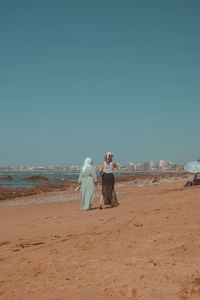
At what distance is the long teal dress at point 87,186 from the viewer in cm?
1040

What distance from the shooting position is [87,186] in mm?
10609

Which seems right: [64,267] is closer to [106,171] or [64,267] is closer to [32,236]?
[32,236]

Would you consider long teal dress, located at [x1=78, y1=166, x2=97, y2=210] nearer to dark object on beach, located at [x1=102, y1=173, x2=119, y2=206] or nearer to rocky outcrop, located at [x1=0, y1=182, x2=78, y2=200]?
dark object on beach, located at [x1=102, y1=173, x2=119, y2=206]

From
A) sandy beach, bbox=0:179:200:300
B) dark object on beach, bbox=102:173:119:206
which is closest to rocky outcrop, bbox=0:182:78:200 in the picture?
dark object on beach, bbox=102:173:119:206

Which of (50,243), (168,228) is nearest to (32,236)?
(50,243)

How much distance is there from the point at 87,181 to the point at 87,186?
0.62 feet

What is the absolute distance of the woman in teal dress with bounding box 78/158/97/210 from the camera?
10445mm

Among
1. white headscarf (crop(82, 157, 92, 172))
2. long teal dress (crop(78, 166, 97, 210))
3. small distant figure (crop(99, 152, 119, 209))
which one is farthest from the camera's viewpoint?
white headscarf (crop(82, 157, 92, 172))

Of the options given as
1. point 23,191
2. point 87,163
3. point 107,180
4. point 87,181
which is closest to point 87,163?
point 87,163

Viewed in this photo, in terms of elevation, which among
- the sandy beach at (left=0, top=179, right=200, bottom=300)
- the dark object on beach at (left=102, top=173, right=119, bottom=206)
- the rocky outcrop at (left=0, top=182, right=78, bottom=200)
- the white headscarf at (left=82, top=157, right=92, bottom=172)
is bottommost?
the rocky outcrop at (left=0, top=182, right=78, bottom=200)

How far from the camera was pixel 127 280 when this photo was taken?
116 inches

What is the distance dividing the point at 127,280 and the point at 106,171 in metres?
7.68

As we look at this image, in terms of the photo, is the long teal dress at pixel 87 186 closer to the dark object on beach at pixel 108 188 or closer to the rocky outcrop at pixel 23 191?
the dark object on beach at pixel 108 188

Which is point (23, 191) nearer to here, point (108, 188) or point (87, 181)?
point (87, 181)
